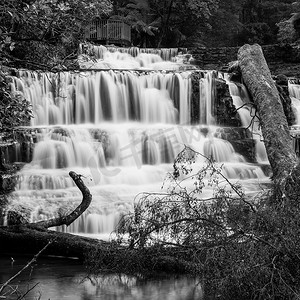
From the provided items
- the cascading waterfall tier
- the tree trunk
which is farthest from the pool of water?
the cascading waterfall tier

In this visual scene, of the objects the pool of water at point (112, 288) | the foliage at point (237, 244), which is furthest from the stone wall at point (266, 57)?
the foliage at point (237, 244)

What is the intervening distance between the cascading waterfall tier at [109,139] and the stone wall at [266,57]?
843 cm

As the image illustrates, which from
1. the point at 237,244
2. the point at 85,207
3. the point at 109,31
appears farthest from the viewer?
the point at 109,31

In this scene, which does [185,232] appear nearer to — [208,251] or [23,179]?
[208,251]

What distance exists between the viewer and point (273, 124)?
10078 millimetres

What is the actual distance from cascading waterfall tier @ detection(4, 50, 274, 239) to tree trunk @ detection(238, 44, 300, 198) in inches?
84.4

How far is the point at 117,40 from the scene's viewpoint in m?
33.2

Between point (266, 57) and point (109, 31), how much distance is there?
338 inches

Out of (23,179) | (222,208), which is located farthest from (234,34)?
(222,208)

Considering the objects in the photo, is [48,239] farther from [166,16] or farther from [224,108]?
[166,16]

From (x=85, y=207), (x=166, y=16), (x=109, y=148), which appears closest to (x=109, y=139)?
(x=109, y=148)

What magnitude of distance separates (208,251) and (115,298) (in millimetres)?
2296

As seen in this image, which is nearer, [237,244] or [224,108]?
[237,244]

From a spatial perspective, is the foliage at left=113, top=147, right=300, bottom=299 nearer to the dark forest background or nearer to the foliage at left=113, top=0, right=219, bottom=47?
the dark forest background
